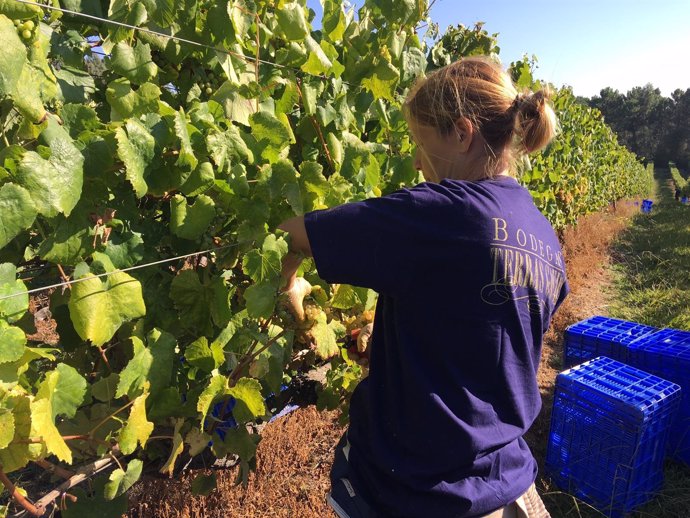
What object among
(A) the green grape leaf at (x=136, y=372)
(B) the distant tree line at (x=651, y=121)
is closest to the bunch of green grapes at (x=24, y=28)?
(A) the green grape leaf at (x=136, y=372)

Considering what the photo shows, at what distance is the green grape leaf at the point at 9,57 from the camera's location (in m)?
0.96

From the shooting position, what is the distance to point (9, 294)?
1045 mm

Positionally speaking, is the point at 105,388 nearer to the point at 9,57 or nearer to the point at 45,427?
the point at 45,427

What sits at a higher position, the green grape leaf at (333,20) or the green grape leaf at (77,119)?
the green grape leaf at (333,20)

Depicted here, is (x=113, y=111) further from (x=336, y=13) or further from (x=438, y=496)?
(x=438, y=496)

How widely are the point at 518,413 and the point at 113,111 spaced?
1.24 m

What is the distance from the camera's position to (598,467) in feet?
10.2

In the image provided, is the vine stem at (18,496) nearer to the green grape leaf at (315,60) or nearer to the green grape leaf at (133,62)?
the green grape leaf at (133,62)

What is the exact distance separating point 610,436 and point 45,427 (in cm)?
296

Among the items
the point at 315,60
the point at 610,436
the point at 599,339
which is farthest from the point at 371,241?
the point at 599,339

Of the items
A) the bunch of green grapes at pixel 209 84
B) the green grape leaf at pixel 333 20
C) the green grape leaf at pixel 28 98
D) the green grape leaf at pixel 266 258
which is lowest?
the green grape leaf at pixel 266 258

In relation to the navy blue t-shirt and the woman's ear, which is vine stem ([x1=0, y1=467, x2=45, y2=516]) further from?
the woman's ear

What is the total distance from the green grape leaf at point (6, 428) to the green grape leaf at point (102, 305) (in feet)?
0.80

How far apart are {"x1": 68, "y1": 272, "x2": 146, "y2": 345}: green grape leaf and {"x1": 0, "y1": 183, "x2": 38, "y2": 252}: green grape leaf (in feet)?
0.68
